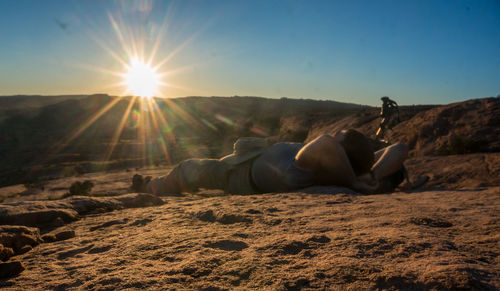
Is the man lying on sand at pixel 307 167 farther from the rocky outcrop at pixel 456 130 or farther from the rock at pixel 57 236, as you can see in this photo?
the rocky outcrop at pixel 456 130

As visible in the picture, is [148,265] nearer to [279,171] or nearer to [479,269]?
[479,269]

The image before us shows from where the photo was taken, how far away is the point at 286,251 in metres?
1.60

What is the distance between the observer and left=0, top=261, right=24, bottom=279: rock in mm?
1555

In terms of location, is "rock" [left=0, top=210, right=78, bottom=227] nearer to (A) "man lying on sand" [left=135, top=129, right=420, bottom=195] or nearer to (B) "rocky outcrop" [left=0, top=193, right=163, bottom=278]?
(B) "rocky outcrop" [left=0, top=193, right=163, bottom=278]

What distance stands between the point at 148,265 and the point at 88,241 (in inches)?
33.4

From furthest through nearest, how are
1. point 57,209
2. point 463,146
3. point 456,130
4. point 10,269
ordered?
point 456,130, point 463,146, point 57,209, point 10,269

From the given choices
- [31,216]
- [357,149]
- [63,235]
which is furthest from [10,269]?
[357,149]

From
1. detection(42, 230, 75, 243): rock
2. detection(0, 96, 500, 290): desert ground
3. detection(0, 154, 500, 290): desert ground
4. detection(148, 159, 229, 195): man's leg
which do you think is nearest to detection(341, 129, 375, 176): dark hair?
detection(0, 96, 500, 290): desert ground

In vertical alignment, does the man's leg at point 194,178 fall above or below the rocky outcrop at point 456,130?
below

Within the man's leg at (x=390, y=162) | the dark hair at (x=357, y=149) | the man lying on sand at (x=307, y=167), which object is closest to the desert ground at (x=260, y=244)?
the man lying on sand at (x=307, y=167)

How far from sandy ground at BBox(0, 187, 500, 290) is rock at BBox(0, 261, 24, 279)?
0.08 metres

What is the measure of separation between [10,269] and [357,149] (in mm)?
3625

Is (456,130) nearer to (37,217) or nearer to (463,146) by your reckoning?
(463,146)

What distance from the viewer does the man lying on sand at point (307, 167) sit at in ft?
13.2
